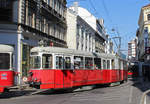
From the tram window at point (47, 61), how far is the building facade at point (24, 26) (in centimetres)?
724

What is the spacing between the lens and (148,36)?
6141cm

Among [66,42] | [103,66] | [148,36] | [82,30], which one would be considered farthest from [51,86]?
[148,36]

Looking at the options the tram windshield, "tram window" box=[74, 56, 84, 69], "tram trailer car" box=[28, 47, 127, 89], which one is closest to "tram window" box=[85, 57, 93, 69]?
"tram trailer car" box=[28, 47, 127, 89]

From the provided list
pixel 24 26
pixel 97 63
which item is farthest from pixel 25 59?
pixel 97 63

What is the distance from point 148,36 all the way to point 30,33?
146 ft

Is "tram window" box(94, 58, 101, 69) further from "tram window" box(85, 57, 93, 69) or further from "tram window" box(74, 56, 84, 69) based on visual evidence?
"tram window" box(74, 56, 84, 69)

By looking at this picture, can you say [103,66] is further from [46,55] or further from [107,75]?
[46,55]

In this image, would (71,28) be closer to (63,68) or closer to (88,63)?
(88,63)

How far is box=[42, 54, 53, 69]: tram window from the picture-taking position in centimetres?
1478

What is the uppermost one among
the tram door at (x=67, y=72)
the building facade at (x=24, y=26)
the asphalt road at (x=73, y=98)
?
the building facade at (x=24, y=26)

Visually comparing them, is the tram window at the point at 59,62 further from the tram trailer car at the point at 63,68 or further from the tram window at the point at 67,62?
the tram window at the point at 67,62

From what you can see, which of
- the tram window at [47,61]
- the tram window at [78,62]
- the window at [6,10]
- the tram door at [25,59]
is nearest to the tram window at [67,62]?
the tram window at [78,62]

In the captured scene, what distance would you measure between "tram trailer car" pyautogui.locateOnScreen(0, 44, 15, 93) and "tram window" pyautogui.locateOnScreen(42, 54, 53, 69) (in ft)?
6.61

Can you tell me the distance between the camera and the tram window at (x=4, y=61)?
13281mm
